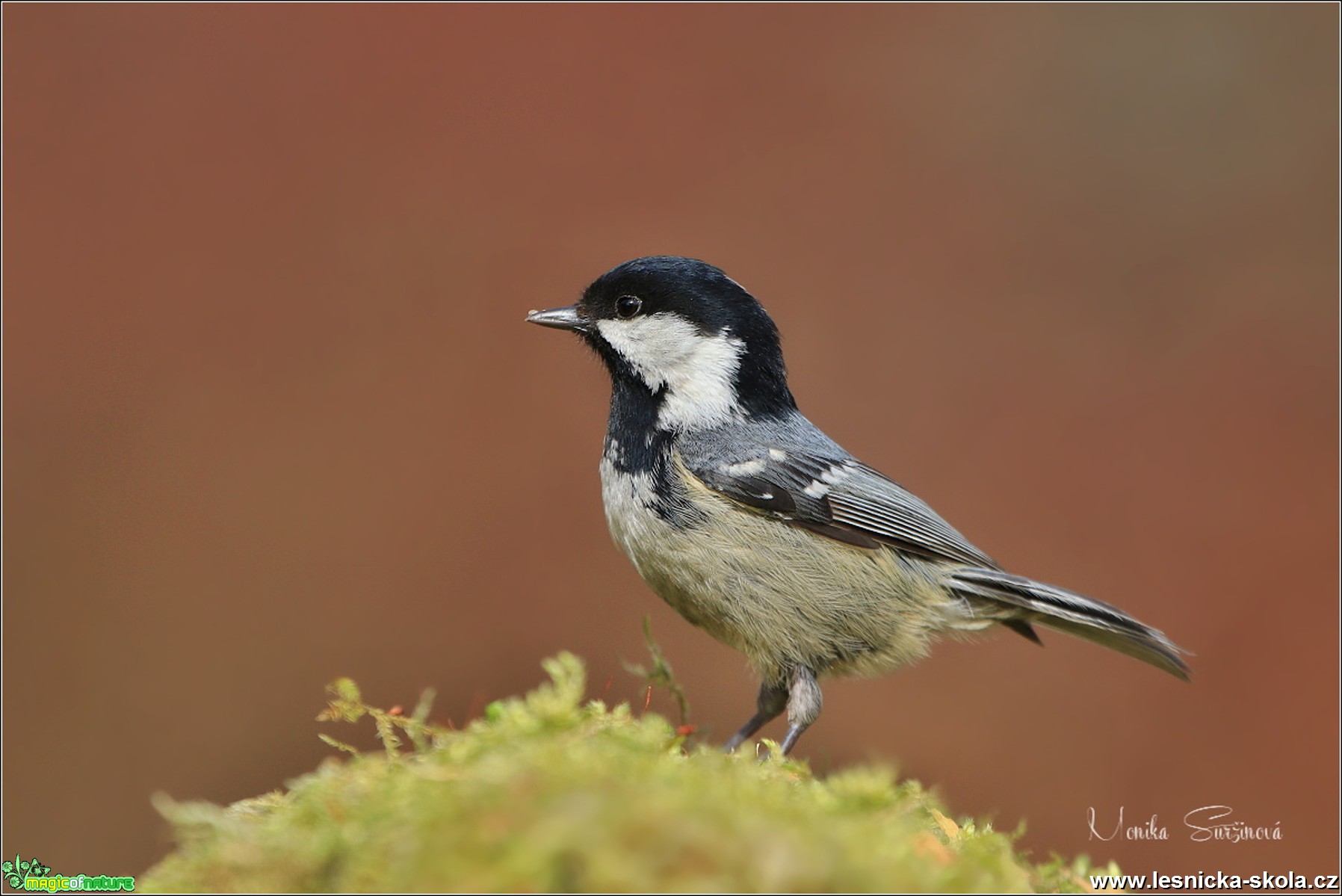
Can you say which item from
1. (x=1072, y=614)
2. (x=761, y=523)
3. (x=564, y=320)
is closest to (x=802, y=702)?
(x=761, y=523)

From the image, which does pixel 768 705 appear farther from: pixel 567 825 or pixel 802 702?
pixel 567 825

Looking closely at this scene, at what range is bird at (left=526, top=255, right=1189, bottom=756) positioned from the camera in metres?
1.96

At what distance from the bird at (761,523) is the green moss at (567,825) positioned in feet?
2.79

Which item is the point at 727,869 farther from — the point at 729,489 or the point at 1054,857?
the point at 729,489

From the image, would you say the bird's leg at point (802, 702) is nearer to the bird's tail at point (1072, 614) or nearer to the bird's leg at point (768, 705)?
the bird's leg at point (768, 705)

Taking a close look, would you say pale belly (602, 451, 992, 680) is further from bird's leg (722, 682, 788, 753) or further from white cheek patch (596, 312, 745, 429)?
white cheek patch (596, 312, 745, 429)

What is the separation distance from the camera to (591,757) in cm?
81

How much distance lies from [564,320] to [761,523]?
64 centimetres

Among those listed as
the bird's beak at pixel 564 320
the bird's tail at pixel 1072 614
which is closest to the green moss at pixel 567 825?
the bird's tail at pixel 1072 614

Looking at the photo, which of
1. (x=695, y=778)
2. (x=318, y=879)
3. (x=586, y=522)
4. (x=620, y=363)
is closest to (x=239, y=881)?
(x=318, y=879)

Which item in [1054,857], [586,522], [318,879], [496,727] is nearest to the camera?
[318,879]

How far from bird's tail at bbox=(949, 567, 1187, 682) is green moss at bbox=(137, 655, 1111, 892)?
3.38 feet

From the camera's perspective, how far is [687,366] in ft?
6.99

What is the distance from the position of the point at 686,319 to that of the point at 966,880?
145 centimetres
